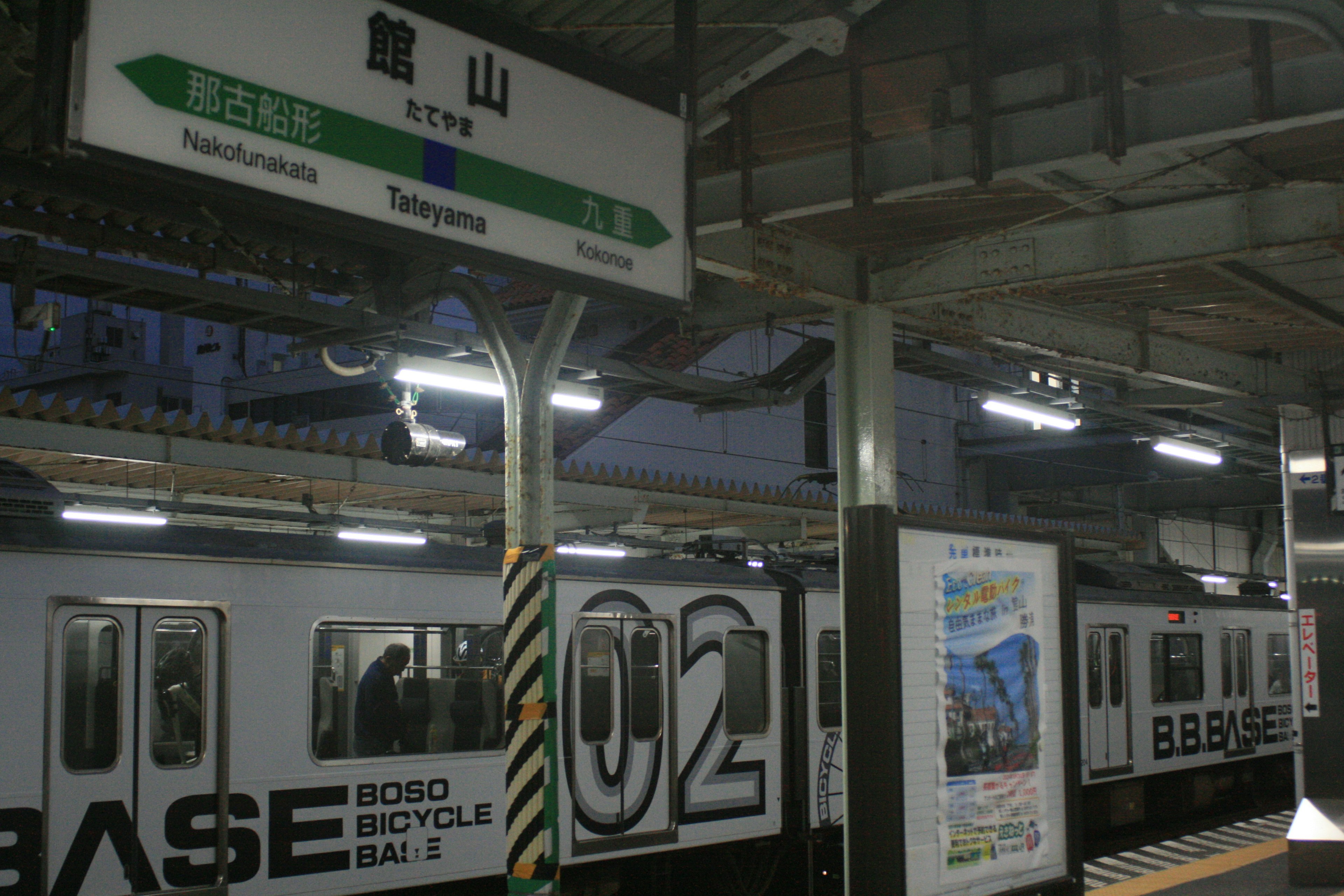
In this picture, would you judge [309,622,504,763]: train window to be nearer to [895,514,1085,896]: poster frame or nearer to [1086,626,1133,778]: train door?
[895,514,1085,896]: poster frame

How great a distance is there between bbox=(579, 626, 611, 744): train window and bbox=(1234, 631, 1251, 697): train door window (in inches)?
415

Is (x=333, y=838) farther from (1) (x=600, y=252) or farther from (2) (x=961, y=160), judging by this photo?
(2) (x=961, y=160)

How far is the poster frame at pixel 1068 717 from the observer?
7.21 m

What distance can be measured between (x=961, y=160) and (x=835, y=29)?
4.28 ft

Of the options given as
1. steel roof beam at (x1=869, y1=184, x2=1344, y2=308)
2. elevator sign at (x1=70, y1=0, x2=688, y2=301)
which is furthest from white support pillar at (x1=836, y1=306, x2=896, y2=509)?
elevator sign at (x1=70, y1=0, x2=688, y2=301)

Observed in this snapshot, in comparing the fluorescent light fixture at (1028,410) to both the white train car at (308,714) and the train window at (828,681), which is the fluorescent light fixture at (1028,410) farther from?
the white train car at (308,714)

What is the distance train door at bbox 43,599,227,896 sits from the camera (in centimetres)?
686

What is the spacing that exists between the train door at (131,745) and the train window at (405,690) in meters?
0.71

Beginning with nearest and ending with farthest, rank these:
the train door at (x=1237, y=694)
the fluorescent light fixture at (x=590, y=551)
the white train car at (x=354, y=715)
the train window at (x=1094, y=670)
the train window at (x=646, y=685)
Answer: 1. the white train car at (x=354, y=715)
2. the fluorescent light fixture at (x=590, y=551)
3. the train window at (x=646, y=685)
4. the train window at (x=1094, y=670)
5. the train door at (x=1237, y=694)

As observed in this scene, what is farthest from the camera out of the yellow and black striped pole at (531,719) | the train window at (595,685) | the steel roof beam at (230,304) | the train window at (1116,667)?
the train window at (1116,667)

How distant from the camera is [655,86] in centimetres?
545

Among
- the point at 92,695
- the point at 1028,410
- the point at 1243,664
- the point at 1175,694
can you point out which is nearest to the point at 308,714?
the point at 92,695

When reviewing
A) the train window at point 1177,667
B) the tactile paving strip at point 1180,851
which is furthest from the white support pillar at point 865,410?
the train window at point 1177,667

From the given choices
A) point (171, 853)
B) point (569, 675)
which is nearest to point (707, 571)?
point (569, 675)
